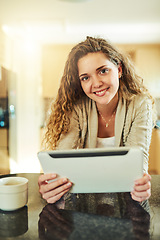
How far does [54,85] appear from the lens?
4.17 m

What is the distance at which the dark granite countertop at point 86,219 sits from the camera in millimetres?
558

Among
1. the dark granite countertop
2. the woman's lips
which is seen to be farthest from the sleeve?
the dark granite countertop

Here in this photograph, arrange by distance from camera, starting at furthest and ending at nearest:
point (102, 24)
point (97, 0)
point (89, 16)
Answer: point (102, 24)
point (89, 16)
point (97, 0)

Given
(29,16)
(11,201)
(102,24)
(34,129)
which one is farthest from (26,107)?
(11,201)

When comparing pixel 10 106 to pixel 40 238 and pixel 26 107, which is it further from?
pixel 40 238

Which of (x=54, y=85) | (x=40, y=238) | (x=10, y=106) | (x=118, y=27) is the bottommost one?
(x=40, y=238)

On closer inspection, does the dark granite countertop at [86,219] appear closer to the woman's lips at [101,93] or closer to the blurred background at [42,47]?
the woman's lips at [101,93]

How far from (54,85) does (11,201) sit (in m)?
3.58

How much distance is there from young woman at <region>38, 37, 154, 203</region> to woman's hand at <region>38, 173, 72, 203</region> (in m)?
0.40

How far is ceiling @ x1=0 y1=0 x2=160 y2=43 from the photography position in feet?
8.94

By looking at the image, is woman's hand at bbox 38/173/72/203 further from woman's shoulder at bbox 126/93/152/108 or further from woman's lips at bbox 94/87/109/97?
woman's shoulder at bbox 126/93/152/108

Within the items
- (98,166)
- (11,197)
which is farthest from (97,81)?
(11,197)

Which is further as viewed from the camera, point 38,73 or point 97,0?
point 38,73

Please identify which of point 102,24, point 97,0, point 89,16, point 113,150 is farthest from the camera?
point 102,24
